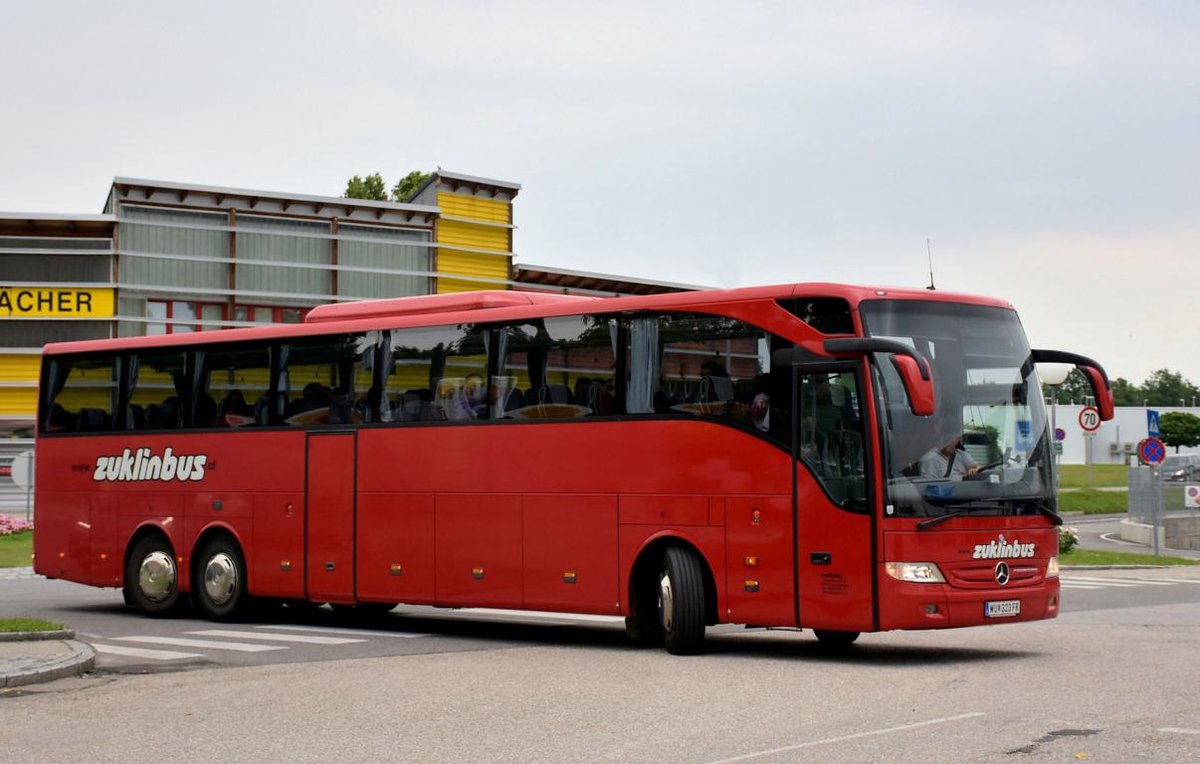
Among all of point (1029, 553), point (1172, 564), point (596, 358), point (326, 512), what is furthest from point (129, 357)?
point (1172, 564)

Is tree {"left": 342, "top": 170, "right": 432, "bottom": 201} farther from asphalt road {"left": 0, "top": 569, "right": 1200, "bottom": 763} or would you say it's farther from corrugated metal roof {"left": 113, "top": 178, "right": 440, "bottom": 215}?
asphalt road {"left": 0, "top": 569, "right": 1200, "bottom": 763}

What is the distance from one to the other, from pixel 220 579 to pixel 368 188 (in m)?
49.7

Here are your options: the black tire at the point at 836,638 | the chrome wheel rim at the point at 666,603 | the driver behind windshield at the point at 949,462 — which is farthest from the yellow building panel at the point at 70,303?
the driver behind windshield at the point at 949,462

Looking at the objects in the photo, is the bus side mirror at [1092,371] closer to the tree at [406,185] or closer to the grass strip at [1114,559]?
the grass strip at [1114,559]

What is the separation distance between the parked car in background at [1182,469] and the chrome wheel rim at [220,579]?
57538mm

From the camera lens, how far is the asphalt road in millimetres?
9414

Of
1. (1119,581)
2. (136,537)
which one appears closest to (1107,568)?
(1119,581)

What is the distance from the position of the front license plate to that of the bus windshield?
77cm

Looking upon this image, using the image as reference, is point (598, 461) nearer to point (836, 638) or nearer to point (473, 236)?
point (836, 638)

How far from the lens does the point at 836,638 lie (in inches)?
631

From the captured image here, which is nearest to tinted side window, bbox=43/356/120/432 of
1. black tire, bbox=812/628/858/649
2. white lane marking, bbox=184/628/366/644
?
white lane marking, bbox=184/628/366/644

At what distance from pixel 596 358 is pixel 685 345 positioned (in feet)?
3.59

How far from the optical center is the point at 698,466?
15320 millimetres

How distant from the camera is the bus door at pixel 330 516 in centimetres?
1894
